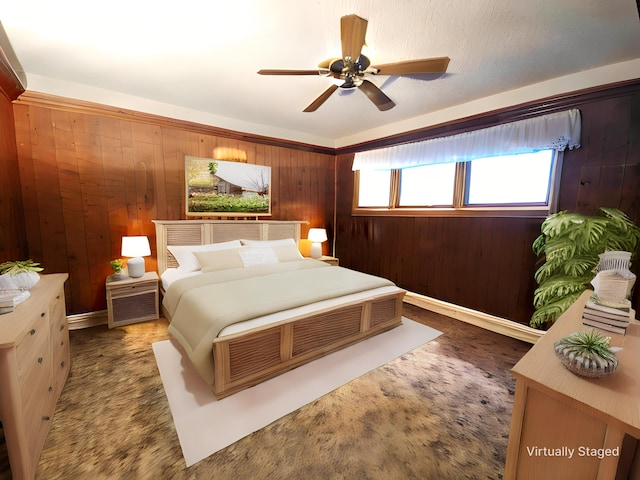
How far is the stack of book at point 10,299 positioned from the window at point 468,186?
12.2ft

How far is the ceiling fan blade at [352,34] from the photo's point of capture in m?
1.41

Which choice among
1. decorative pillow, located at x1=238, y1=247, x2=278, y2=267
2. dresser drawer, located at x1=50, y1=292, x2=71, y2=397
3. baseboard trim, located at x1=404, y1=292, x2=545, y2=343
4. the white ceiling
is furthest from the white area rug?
the white ceiling

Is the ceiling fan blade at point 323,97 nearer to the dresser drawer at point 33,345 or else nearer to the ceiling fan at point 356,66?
the ceiling fan at point 356,66

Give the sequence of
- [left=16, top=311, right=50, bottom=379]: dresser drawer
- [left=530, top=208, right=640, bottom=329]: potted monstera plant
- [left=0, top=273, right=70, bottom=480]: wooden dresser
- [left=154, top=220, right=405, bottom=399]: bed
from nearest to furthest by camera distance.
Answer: [left=0, top=273, right=70, bottom=480]: wooden dresser → [left=16, top=311, right=50, bottom=379]: dresser drawer → [left=154, top=220, right=405, bottom=399]: bed → [left=530, top=208, right=640, bottom=329]: potted monstera plant

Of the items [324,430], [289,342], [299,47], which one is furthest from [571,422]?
[299,47]

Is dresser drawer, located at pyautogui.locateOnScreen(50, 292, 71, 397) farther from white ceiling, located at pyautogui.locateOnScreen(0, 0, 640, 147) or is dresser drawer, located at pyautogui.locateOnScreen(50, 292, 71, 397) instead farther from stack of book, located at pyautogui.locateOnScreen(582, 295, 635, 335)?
stack of book, located at pyautogui.locateOnScreen(582, 295, 635, 335)

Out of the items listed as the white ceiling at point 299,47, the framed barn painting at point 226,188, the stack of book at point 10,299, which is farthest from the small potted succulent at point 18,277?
the framed barn painting at point 226,188

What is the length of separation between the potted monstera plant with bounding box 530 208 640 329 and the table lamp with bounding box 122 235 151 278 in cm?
388

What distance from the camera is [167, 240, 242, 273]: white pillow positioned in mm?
2971

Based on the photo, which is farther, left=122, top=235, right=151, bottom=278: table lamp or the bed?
left=122, top=235, right=151, bottom=278: table lamp

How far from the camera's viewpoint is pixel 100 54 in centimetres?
212

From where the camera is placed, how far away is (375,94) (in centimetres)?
216

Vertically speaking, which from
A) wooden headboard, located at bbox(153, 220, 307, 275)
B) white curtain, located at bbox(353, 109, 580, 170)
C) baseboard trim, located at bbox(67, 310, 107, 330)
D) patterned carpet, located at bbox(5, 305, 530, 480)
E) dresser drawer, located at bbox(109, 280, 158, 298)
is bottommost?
patterned carpet, located at bbox(5, 305, 530, 480)

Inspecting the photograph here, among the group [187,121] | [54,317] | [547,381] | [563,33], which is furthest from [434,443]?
[187,121]
